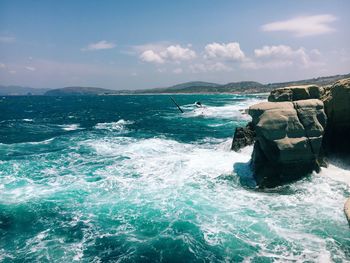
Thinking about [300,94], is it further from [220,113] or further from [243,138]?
[220,113]

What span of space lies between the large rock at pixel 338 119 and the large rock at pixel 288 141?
3713 millimetres

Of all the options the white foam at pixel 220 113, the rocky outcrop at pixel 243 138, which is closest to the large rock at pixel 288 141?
the rocky outcrop at pixel 243 138

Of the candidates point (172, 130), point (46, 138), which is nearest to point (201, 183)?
point (172, 130)

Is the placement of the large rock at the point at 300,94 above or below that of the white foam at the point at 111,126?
above

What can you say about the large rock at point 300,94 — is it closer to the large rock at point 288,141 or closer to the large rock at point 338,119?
the large rock at point 338,119

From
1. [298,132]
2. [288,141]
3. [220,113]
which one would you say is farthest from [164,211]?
[220,113]

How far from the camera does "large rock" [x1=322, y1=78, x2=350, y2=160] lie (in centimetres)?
3000

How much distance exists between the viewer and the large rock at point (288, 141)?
1036 inches

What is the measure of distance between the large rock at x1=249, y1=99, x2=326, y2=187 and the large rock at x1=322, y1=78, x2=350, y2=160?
146 inches

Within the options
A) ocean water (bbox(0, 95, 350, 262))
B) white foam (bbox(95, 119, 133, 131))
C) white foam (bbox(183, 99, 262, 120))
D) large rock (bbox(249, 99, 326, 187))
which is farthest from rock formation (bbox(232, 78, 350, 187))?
white foam (bbox(183, 99, 262, 120))

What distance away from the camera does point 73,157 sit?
38531 mm

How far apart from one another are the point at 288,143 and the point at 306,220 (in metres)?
8.08

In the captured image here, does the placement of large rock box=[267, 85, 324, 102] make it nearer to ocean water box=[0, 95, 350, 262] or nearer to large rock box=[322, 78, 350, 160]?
large rock box=[322, 78, 350, 160]

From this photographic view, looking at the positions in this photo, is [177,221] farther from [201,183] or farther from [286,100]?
[286,100]
